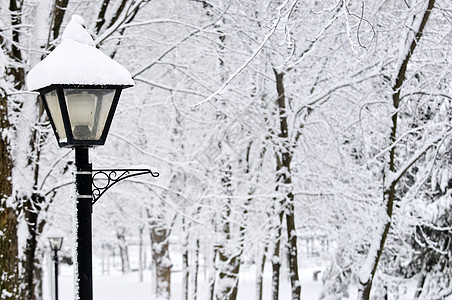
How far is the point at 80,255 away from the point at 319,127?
8789 mm

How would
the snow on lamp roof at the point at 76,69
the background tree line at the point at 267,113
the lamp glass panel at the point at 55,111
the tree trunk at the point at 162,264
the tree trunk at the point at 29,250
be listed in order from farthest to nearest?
1. the tree trunk at the point at 162,264
2. the background tree line at the point at 267,113
3. the tree trunk at the point at 29,250
4. the lamp glass panel at the point at 55,111
5. the snow on lamp roof at the point at 76,69

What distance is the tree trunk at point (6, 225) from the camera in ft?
22.3

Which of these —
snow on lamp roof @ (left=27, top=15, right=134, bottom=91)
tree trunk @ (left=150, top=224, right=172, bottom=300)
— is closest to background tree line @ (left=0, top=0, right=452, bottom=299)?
snow on lamp roof @ (left=27, top=15, right=134, bottom=91)

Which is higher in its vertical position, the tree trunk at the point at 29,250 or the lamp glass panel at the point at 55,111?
the lamp glass panel at the point at 55,111

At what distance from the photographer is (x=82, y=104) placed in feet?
11.3

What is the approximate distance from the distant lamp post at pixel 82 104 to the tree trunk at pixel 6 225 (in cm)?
367

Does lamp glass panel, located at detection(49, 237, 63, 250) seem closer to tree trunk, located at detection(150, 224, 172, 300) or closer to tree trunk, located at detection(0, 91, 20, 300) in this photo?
tree trunk, located at detection(150, 224, 172, 300)

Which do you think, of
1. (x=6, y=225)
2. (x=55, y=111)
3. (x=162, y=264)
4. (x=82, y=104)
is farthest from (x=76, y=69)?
(x=162, y=264)

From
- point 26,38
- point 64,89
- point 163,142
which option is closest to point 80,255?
point 64,89

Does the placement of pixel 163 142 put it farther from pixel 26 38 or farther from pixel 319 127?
pixel 26 38

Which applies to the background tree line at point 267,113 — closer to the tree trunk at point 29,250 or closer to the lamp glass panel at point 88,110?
the tree trunk at point 29,250

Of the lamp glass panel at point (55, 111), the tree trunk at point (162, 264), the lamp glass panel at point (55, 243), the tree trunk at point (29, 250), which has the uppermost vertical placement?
the lamp glass panel at point (55, 111)

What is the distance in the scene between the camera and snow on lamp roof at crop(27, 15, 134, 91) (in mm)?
3365

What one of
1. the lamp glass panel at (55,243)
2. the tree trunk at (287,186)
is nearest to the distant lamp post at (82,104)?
the tree trunk at (287,186)
